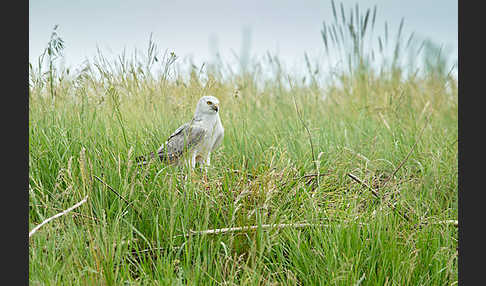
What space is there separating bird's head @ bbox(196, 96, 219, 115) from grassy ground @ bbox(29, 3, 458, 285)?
147 millimetres

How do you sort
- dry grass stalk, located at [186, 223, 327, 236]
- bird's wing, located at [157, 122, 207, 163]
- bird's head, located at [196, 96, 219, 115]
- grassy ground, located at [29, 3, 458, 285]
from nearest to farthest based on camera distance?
grassy ground, located at [29, 3, 458, 285] < dry grass stalk, located at [186, 223, 327, 236] < bird's wing, located at [157, 122, 207, 163] < bird's head, located at [196, 96, 219, 115]

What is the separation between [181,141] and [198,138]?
0.16 meters

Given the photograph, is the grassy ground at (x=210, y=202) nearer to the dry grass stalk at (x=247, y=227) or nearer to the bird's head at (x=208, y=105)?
the dry grass stalk at (x=247, y=227)

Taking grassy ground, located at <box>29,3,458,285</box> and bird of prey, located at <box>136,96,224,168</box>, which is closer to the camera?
grassy ground, located at <box>29,3,458,285</box>

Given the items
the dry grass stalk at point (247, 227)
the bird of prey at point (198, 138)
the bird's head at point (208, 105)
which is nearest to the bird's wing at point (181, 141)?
the bird of prey at point (198, 138)

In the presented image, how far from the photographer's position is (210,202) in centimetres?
264

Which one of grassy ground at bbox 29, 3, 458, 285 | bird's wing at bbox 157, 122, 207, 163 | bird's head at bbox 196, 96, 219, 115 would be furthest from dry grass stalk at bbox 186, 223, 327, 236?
bird's head at bbox 196, 96, 219, 115

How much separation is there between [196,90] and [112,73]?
2.00ft

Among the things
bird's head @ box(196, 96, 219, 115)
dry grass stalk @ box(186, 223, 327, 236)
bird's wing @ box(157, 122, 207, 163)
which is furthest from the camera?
bird's head @ box(196, 96, 219, 115)

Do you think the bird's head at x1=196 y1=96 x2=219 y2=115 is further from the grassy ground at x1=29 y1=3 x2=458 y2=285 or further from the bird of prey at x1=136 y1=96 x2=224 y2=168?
the grassy ground at x1=29 y1=3 x2=458 y2=285

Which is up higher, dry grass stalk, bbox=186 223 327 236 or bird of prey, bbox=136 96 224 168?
bird of prey, bbox=136 96 224 168

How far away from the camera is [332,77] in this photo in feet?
18.9

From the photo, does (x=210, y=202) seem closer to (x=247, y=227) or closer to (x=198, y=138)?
(x=247, y=227)

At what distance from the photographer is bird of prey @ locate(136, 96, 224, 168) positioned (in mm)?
2936
